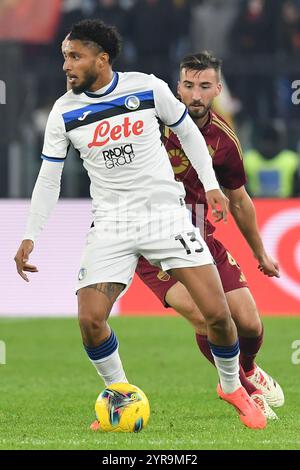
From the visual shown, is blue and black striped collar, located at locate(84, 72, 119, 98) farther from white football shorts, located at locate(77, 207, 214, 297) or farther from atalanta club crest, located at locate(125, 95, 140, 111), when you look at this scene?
white football shorts, located at locate(77, 207, 214, 297)

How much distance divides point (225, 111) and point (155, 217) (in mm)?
10141

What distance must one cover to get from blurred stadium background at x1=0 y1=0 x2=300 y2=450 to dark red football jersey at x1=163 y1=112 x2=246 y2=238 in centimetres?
157

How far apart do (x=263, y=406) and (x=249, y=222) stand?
4.09 ft

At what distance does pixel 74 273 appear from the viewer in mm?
15062

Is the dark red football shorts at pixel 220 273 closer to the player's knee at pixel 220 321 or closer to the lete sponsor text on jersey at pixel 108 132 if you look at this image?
the player's knee at pixel 220 321

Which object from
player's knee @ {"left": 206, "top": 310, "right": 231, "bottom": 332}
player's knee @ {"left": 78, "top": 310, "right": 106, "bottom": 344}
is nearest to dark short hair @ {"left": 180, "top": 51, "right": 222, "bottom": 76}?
player's knee @ {"left": 206, "top": 310, "right": 231, "bottom": 332}

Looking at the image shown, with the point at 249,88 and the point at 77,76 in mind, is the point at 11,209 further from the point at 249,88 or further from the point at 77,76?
the point at 77,76

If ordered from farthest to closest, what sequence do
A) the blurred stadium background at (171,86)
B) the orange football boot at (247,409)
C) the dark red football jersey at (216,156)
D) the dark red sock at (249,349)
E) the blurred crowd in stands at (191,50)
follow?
1. the blurred crowd in stands at (191,50)
2. the blurred stadium background at (171,86)
3. the dark red sock at (249,349)
4. the dark red football jersey at (216,156)
5. the orange football boot at (247,409)

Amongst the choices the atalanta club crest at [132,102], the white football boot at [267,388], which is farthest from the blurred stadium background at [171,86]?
the atalanta club crest at [132,102]

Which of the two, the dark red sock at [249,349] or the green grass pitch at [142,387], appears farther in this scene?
the dark red sock at [249,349]

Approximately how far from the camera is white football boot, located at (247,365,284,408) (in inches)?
344

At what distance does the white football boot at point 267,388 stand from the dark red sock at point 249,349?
2.6 inches

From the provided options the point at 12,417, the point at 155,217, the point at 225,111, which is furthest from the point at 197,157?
the point at 225,111

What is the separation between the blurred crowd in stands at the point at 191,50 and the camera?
16.5 metres
